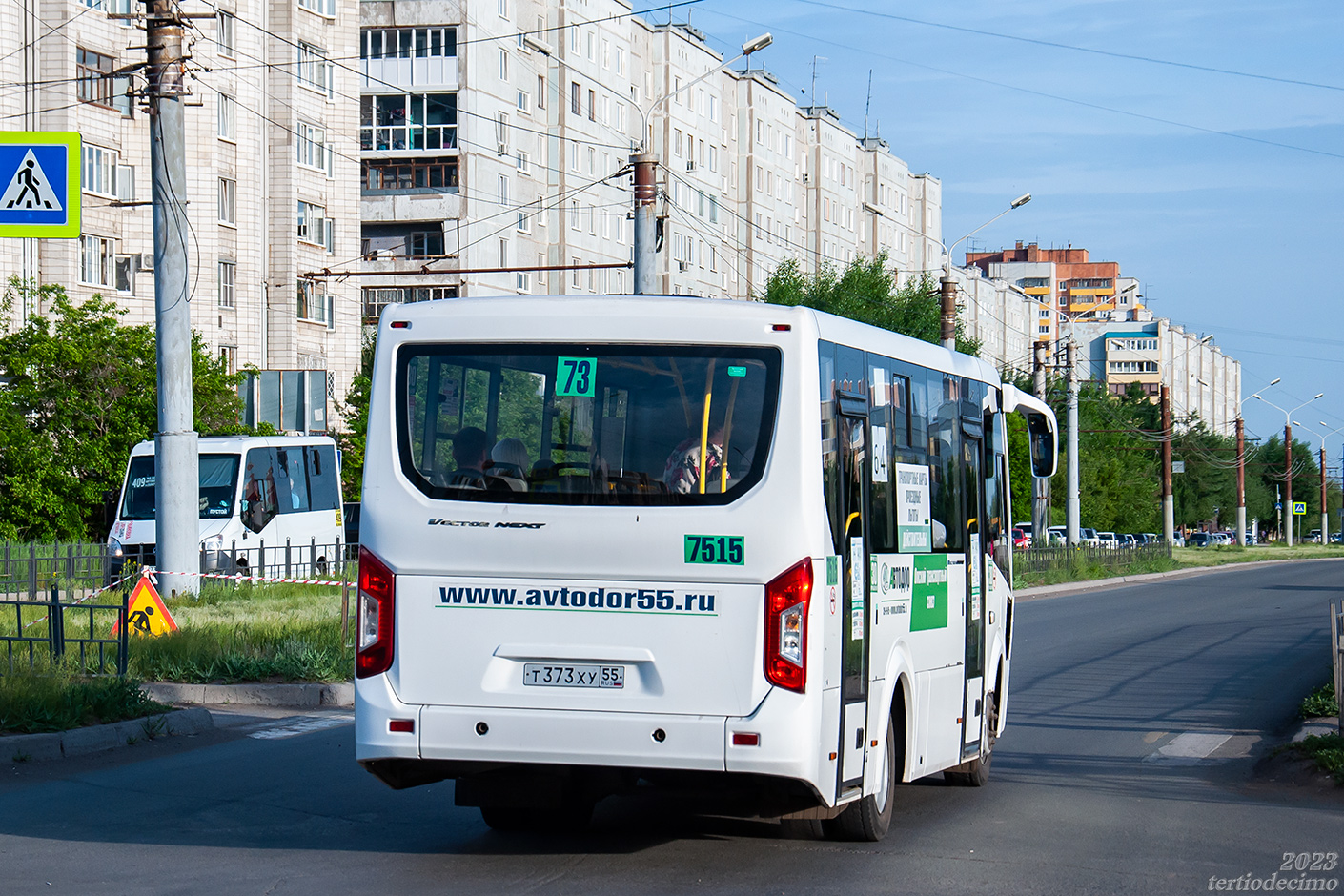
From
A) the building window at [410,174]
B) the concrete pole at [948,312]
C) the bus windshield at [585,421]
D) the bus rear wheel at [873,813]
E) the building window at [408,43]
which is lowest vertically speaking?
the bus rear wheel at [873,813]

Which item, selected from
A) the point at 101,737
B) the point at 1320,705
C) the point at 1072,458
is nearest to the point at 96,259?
the point at 1072,458

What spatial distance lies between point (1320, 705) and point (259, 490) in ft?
74.2

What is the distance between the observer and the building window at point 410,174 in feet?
213

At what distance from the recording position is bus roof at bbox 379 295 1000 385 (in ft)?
25.5

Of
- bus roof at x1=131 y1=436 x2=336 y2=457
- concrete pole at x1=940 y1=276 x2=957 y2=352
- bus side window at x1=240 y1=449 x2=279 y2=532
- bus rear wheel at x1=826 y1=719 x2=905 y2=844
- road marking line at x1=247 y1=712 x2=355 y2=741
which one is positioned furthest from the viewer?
concrete pole at x1=940 y1=276 x2=957 y2=352

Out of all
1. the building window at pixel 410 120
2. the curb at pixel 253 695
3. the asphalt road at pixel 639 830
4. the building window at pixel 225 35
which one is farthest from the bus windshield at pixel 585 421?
the building window at pixel 410 120

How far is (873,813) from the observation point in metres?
8.53

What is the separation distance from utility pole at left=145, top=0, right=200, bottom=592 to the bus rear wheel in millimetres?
13749

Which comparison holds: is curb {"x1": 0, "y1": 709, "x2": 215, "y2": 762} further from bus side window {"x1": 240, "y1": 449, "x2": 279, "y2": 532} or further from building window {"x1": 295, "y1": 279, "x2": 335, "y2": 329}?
building window {"x1": 295, "y1": 279, "x2": 335, "y2": 329}

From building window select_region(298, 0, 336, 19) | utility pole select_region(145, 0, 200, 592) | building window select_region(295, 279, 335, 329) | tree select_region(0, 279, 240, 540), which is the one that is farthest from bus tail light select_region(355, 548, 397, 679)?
building window select_region(298, 0, 336, 19)

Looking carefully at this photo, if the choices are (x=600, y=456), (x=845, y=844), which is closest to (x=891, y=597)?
(x=845, y=844)

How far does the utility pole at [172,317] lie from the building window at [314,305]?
32404 millimetres

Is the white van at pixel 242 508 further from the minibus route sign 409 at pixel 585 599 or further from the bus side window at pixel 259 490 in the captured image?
the minibus route sign 409 at pixel 585 599

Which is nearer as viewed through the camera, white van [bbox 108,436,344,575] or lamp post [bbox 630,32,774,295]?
lamp post [bbox 630,32,774,295]
